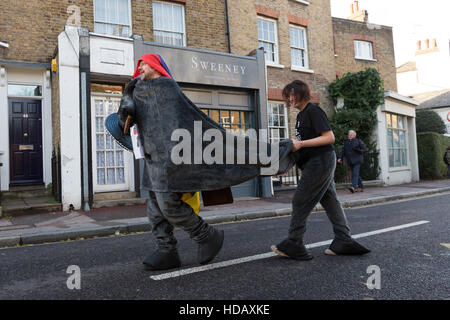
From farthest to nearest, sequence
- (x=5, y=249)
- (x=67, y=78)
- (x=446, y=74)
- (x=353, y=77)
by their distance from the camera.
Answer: (x=446, y=74) → (x=353, y=77) → (x=67, y=78) → (x=5, y=249)

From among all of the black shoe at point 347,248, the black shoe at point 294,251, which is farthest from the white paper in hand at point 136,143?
the black shoe at point 347,248

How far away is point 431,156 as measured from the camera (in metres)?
16.6

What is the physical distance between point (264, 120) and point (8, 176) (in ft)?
24.7

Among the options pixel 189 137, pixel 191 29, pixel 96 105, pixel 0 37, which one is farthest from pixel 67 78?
pixel 189 137

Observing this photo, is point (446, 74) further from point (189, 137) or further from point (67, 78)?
point (189, 137)

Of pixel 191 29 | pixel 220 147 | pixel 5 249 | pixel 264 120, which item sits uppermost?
pixel 191 29

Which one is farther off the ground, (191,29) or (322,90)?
(191,29)

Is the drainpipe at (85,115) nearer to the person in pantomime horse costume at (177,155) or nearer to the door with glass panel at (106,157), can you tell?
the door with glass panel at (106,157)

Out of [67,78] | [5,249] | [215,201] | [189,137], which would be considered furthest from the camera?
[67,78]

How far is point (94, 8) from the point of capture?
949 cm

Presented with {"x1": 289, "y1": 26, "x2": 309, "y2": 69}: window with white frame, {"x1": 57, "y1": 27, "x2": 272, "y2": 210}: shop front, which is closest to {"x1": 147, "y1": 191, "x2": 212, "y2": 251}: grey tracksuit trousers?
{"x1": 57, "y1": 27, "x2": 272, "y2": 210}: shop front

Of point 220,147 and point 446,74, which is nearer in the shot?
point 220,147

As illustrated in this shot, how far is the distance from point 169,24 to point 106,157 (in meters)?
4.57

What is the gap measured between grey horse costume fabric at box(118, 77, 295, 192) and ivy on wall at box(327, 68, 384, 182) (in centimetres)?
1111
